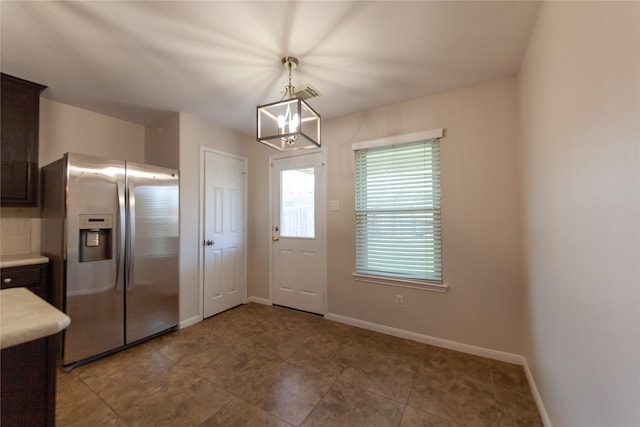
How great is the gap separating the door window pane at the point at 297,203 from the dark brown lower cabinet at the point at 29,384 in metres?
2.62

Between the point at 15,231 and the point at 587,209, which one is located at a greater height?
the point at 587,209

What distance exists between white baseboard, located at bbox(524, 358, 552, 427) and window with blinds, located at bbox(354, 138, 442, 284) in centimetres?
89

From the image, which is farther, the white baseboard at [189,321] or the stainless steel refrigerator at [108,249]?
the white baseboard at [189,321]

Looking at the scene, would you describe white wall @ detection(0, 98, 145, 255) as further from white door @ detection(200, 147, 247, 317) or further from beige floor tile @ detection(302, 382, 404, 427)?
beige floor tile @ detection(302, 382, 404, 427)

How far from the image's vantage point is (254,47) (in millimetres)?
1880

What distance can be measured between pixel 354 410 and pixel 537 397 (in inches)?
48.9

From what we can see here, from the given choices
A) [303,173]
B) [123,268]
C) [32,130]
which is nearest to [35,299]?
[123,268]

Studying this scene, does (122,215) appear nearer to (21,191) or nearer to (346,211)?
(21,191)

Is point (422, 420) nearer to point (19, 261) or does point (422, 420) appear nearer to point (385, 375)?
point (385, 375)

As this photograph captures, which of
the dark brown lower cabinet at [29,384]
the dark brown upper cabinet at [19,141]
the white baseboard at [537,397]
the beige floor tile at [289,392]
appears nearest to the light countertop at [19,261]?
the dark brown upper cabinet at [19,141]

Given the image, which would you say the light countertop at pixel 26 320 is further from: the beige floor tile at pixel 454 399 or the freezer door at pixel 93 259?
the beige floor tile at pixel 454 399

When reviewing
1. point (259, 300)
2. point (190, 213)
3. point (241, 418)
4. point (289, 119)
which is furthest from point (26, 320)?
point (259, 300)

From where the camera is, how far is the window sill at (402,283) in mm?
2544

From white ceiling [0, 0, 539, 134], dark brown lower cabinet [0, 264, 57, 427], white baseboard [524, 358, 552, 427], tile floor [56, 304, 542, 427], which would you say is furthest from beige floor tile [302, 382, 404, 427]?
white ceiling [0, 0, 539, 134]
